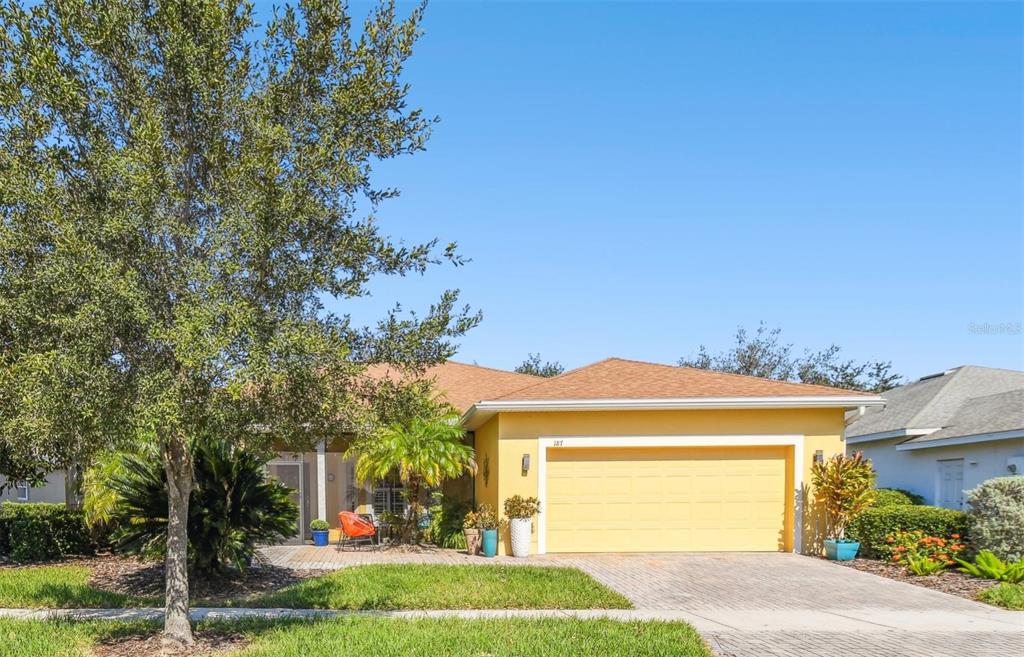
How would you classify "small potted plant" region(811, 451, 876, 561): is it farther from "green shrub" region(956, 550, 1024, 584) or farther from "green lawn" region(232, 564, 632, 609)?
"green lawn" region(232, 564, 632, 609)

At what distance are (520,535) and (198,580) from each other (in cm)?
600

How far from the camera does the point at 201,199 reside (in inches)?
293

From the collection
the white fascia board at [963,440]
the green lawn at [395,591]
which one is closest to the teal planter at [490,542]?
the green lawn at [395,591]

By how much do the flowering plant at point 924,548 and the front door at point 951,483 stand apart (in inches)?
224

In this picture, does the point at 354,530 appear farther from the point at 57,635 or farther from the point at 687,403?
the point at 57,635

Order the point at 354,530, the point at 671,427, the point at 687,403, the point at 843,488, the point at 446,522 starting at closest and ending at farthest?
1. the point at 843,488
2. the point at 687,403
3. the point at 671,427
4. the point at 354,530
5. the point at 446,522

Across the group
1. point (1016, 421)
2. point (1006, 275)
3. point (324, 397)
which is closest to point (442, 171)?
point (324, 397)

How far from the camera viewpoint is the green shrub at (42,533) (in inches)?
551

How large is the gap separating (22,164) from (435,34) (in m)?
3.99

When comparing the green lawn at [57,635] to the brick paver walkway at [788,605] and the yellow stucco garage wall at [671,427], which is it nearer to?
the brick paver walkway at [788,605]

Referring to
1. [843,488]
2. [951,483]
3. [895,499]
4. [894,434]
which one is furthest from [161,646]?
[894,434]

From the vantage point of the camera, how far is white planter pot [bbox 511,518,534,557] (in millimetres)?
14812

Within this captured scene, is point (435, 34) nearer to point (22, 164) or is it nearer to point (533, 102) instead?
point (22, 164)

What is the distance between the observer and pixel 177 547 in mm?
8016
